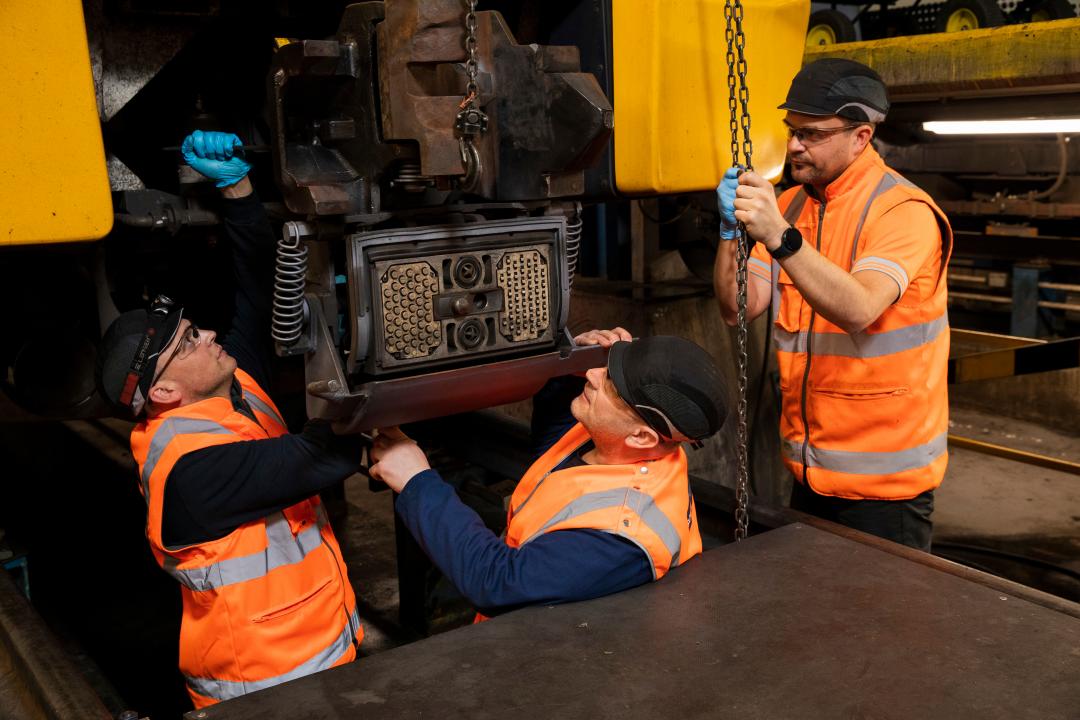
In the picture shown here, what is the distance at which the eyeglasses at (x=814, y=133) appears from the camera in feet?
7.84

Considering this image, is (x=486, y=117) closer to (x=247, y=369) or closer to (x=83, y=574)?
(x=247, y=369)

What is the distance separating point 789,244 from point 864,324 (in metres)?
0.26

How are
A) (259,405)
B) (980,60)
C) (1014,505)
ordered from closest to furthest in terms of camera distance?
(259,405) < (980,60) < (1014,505)

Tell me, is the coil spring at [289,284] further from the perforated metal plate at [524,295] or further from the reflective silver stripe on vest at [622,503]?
the reflective silver stripe on vest at [622,503]

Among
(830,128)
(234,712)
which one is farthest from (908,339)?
(234,712)

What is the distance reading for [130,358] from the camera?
6.07 feet

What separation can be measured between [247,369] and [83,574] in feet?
7.77

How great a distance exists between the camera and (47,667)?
167 cm

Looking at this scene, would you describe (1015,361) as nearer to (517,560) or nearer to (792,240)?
(792,240)

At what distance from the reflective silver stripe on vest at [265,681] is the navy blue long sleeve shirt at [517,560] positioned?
1.30ft

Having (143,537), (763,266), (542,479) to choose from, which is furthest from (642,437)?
(143,537)

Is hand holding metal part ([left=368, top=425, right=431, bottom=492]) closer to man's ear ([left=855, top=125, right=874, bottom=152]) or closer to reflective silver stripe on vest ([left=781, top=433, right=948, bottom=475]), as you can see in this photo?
reflective silver stripe on vest ([left=781, top=433, right=948, bottom=475])

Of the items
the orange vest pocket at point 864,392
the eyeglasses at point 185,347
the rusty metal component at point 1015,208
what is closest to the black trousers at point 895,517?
the orange vest pocket at point 864,392

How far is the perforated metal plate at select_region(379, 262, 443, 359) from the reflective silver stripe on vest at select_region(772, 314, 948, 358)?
122 centimetres
